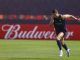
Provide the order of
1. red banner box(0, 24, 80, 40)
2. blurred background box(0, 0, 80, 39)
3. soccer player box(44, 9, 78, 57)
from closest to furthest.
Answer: soccer player box(44, 9, 78, 57)
red banner box(0, 24, 80, 40)
blurred background box(0, 0, 80, 39)

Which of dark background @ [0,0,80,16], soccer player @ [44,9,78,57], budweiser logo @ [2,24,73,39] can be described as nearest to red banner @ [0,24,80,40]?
budweiser logo @ [2,24,73,39]

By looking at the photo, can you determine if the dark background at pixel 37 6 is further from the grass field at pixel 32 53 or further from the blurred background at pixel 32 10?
the grass field at pixel 32 53

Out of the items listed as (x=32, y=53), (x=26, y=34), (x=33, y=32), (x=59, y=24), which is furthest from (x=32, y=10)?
(x=59, y=24)

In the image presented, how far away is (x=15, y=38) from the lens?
36.3 meters

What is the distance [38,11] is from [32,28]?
11.0 ft

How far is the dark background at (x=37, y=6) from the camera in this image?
39500mm

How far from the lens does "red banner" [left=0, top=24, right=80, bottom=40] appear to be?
36.2m

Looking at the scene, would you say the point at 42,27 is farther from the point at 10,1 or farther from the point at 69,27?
the point at 10,1

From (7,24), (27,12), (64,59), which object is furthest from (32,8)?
(64,59)

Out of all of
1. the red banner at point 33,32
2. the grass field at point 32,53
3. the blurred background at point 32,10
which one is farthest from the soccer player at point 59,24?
the blurred background at point 32,10

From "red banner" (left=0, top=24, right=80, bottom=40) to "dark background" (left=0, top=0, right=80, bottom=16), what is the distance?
2.85 metres

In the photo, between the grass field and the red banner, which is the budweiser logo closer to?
the red banner

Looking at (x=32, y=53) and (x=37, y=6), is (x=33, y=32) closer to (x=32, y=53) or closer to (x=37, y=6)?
(x=37, y=6)

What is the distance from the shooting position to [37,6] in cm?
4016
